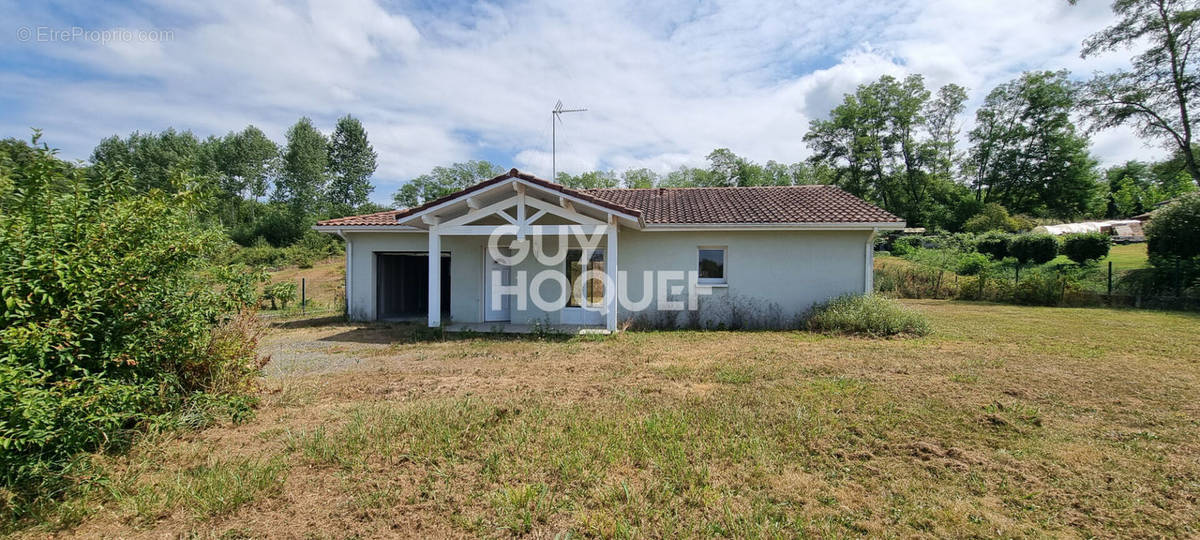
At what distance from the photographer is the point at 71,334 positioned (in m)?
3.29

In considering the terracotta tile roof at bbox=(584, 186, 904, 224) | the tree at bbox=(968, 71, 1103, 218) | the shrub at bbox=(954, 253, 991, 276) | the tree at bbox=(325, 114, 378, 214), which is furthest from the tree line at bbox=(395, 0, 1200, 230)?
the tree at bbox=(325, 114, 378, 214)

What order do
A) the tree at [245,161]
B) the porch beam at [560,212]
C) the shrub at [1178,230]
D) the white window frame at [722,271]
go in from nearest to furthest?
the porch beam at [560,212] → the white window frame at [722,271] → the shrub at [1178,230] → the tree at [245,161]

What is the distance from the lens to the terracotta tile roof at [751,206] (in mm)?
11359

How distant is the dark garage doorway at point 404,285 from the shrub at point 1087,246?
25.6 m

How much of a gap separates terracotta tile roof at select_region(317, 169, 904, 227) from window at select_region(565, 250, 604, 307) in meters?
1.57

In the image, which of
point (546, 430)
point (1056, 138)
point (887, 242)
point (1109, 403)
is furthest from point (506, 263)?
point (1056, 138)

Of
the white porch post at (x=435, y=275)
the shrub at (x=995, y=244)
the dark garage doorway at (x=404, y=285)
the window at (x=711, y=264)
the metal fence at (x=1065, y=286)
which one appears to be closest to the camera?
the white porch post at (x=435, y=275)

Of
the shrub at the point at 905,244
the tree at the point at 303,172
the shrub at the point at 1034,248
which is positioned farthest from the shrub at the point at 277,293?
the tree at the point at 303,172

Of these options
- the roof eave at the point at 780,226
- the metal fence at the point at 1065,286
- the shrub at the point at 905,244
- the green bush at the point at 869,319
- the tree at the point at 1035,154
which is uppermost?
the tree at the point at 1035,154

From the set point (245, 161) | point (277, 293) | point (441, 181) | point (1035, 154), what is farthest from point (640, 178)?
point (277, 293)

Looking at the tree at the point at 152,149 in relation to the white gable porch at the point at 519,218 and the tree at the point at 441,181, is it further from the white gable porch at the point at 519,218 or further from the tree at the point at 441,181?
the white gable porch at the point at 519,218

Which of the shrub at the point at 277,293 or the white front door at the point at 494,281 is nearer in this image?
the shrub at the point at 277,293

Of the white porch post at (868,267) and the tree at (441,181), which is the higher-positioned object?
the tree at (441,181)

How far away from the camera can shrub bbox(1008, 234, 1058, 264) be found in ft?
70.2
